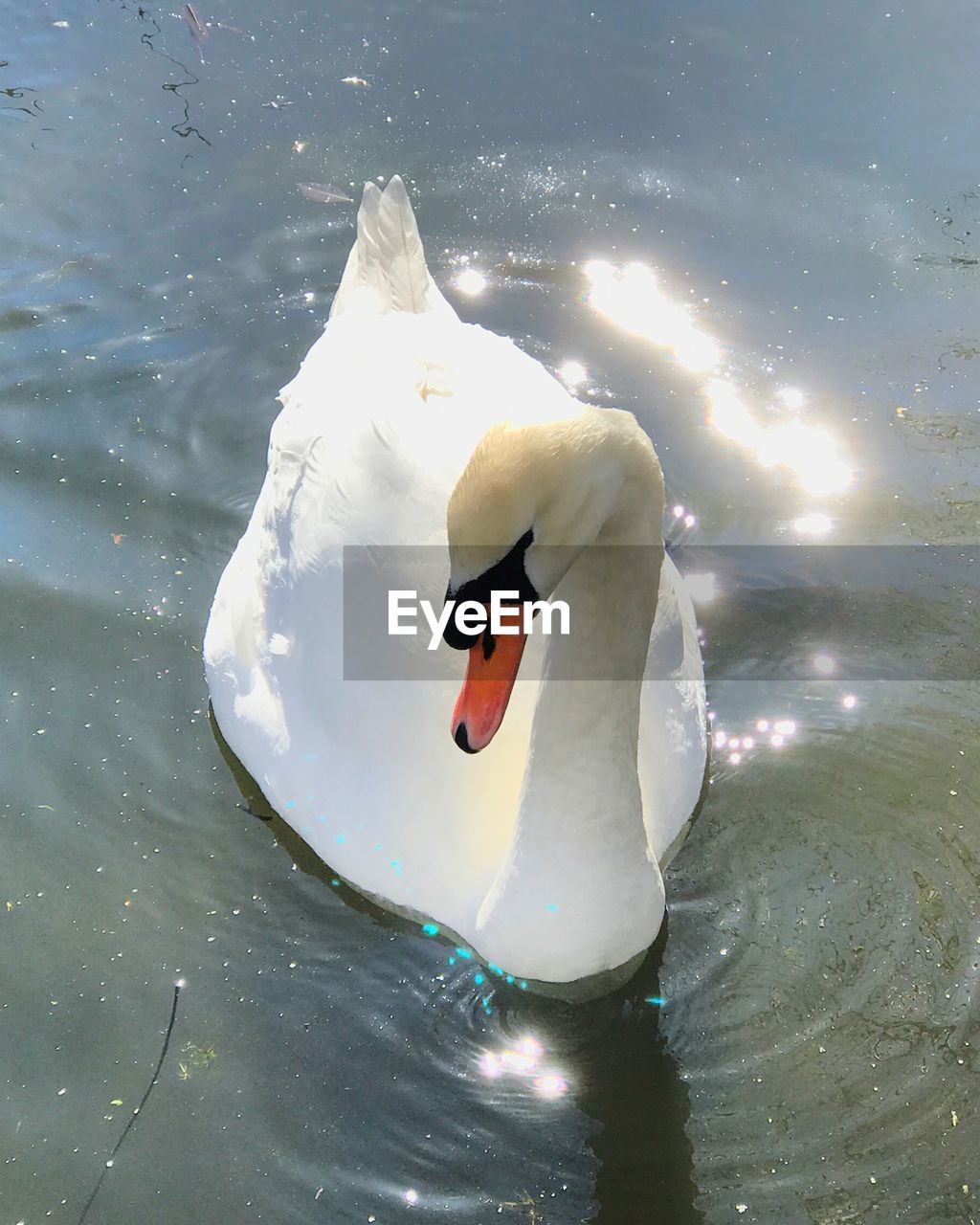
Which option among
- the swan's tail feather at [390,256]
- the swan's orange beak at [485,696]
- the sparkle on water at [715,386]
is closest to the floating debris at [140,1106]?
the swan's orange beak at [485,696]

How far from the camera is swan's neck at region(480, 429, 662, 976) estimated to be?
10.7 feet

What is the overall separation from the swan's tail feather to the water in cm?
114

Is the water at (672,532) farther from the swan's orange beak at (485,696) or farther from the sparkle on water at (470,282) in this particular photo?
the swan's orange beak at (485,696)

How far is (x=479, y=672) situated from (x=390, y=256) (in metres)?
2.66

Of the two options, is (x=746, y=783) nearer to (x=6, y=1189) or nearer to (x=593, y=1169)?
(x=593, y=1169)

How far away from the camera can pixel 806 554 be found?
5566 millimetres

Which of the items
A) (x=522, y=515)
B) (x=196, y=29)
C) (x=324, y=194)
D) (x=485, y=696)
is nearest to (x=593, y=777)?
(x=485, y=696)

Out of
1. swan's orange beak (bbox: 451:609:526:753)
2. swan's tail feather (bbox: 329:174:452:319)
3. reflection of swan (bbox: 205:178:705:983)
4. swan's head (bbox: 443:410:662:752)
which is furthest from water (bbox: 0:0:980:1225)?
swan's head (bbox: 443:410:662:752)

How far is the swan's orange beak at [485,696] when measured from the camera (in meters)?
3.05

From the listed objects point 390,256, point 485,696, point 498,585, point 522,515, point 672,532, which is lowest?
point 672,532

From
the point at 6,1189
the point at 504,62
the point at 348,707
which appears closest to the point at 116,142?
the point at 504,62

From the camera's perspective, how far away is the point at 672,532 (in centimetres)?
560

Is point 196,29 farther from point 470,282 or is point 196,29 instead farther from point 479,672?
point 479,672

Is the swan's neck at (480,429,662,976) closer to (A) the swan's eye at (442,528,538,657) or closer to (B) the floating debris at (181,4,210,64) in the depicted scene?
(A) the swan's eye at (442,528,538,657)
